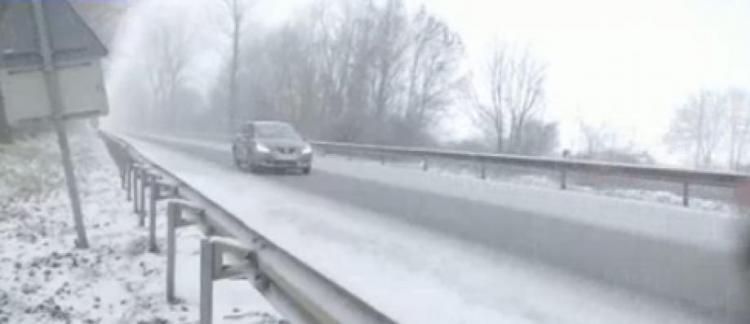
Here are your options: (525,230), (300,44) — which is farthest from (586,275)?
(300,44)

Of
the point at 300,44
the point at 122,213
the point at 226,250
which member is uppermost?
the point at 300,44

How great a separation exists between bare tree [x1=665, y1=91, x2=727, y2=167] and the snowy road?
2923 cm

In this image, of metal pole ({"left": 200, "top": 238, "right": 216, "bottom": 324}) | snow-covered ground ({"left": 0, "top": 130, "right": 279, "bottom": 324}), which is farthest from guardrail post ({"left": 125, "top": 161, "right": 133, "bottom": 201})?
metal pole ({"left": 200, "top": 238, "right": 216, "bottom": 324})

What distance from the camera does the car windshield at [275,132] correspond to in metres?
25.7

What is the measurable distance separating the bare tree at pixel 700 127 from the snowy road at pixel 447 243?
29.2 meters

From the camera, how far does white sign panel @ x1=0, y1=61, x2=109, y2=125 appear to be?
31.0 feet

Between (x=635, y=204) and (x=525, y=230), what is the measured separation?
510 cm

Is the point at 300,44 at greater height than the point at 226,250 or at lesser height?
greater

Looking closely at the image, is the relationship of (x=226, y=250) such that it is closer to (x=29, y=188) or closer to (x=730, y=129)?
(x=29, y=188)

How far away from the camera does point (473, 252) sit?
362 inches

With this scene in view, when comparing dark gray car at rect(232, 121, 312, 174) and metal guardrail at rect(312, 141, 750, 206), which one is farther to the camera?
dark gray car at rect(232, 121, 312, 174)

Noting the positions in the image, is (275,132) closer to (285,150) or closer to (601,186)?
(285,150)

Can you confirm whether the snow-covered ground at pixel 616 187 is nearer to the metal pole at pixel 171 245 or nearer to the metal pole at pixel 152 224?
the metal pole at pixel 171 245

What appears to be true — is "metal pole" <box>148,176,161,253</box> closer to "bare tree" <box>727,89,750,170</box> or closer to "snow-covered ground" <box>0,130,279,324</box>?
"snow-covered ground" <box>0,130,279,324</box>
